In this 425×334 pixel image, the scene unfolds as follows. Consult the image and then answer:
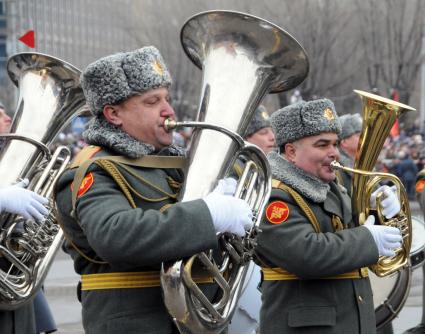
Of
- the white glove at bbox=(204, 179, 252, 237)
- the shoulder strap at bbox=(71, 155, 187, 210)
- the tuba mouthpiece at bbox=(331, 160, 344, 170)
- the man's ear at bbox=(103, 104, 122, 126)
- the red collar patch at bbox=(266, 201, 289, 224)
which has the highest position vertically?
the man's ear at bbox=(103, 104, 122, 126)

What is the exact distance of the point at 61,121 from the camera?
5762mm

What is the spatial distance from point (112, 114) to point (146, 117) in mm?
132

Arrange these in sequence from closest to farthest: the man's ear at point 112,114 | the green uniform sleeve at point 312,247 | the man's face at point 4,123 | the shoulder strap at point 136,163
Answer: the shoulder strap at point 136,163, the man's ear at point 112,114, the green uniform sleeve at point 312,247, the man's face at point 4,123

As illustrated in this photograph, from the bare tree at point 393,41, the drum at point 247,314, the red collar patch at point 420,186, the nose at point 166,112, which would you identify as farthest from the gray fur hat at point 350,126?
the bare tree at point 393,41

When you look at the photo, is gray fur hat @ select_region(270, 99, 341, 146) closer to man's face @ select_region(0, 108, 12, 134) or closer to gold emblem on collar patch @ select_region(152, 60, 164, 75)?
gold emblem on collar patch @ select_region(152, 60, 164, 75)

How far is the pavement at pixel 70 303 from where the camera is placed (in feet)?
28.0

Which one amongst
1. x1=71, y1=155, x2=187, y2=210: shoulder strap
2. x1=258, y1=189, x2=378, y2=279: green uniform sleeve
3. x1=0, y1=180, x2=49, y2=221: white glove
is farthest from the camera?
x1=0, y1=180, x2=49, y2=221: white glove

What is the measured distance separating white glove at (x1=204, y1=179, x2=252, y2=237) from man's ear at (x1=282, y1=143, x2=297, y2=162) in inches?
42.9

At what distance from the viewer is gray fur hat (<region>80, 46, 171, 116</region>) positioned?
11.9 ft

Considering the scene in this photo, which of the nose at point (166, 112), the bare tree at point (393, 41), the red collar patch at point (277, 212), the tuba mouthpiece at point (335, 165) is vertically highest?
the nose at point (166, 112)

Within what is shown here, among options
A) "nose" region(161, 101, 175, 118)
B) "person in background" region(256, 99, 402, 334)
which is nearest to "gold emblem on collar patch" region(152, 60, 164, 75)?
"nose" region(161, 101, 175, 118)

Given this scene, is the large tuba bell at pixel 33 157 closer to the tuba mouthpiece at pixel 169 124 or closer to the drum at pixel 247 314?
the drum at pixel 247 314

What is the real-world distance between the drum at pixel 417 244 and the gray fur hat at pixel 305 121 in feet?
6.13

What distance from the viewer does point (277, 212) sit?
4.35 metres
